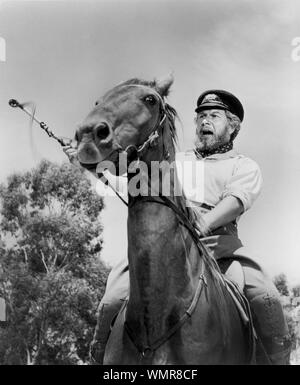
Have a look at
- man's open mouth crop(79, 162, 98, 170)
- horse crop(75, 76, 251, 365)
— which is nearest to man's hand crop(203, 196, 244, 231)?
horse crop(75, 76, 251, 365)

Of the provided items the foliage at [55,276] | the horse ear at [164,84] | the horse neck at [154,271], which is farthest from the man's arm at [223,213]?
the foliage at [55,276]

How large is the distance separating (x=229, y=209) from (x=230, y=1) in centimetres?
334

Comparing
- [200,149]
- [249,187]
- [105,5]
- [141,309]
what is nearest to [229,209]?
[249,187]

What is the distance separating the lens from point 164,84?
4508mm

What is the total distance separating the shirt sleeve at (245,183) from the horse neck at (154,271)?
3.55 feet

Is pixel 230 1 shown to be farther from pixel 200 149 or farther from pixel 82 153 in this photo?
pixel 82 153

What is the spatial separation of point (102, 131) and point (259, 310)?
6.55ft

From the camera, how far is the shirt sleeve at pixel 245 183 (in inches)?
204

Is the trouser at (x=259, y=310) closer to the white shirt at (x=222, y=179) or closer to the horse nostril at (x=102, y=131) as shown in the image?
the white shirt at (x=222, y=179)

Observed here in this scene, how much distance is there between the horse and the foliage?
14.2 metres

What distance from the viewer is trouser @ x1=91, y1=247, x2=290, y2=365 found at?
194 inches

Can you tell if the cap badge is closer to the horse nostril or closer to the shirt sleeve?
the shirt sleeve

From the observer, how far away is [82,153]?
12.8ft
